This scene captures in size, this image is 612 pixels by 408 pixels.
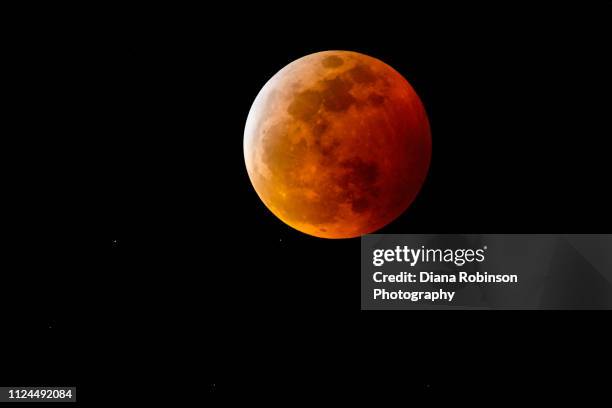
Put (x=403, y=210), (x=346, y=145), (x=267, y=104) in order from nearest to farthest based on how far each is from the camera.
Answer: (x=346, y=145), (x=267, y=104), (x=403, y=210)

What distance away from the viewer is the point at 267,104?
7.01 meters

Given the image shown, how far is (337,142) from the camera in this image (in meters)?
6.54

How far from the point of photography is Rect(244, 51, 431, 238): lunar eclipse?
21.6 feet

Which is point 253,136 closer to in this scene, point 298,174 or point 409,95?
point 298,174

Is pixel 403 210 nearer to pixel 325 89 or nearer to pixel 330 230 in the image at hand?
pixel 330 230

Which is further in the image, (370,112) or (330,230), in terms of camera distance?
(330,230)

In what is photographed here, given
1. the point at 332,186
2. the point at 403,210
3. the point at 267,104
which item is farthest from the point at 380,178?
the point at 267,104

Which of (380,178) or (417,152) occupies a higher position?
(417,152)

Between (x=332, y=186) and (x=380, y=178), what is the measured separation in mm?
555

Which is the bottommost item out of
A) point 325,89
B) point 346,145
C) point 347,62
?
point 346,145

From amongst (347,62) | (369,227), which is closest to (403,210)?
(369,227)

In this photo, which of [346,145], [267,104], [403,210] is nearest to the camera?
[346,145]

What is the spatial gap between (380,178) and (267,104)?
1595mm

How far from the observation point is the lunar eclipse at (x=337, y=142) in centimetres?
659
